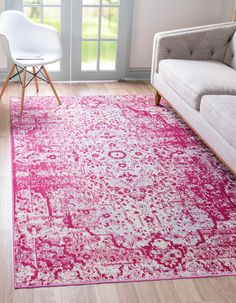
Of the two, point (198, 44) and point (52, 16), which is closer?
point (198, 44)

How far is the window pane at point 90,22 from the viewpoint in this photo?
16.2ft

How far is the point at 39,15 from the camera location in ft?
15.9

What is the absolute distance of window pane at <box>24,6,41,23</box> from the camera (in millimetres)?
4820

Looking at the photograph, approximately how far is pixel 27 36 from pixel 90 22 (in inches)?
28.6

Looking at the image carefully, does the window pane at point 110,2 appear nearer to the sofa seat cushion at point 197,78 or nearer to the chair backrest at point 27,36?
the chair backrest at point 27,36

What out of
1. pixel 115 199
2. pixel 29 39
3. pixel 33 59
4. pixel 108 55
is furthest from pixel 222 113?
pixel 108 55

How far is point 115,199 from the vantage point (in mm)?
3004

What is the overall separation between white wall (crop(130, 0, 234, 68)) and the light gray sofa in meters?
0.70

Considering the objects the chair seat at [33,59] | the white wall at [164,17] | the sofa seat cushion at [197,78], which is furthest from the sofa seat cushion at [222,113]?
the white wall at [164,17]

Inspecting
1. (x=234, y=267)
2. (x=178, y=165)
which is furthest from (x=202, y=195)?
(x=234, y=267)

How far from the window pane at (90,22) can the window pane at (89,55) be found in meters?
0.08

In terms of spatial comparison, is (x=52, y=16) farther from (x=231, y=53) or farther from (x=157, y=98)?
(x=231, y=53)

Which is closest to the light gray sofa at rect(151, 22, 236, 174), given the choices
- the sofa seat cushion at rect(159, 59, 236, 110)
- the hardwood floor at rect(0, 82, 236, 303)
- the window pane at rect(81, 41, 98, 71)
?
the sofa seat cushion at rect(159, 59, 236, 110)

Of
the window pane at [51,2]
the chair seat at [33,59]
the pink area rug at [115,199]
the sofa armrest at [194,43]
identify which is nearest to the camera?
the pink area rug at [115,199]
